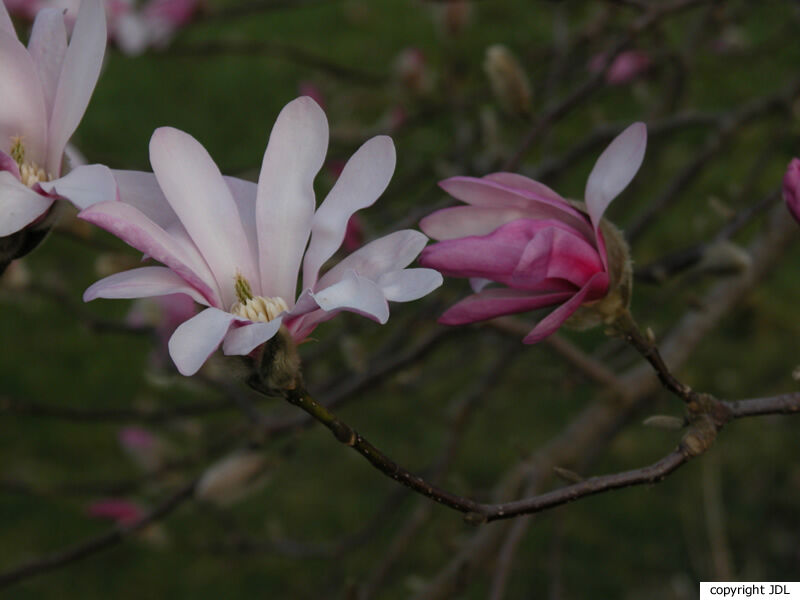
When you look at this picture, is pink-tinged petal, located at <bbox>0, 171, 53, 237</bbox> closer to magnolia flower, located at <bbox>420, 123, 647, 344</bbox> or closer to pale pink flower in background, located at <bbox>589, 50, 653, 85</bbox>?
magnolia flower, located at <bbox>420, 123, 647, 344</bbox>

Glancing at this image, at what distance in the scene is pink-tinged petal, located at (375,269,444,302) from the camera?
391 millimetres

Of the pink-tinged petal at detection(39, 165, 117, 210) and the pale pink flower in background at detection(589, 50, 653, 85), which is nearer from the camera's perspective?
the pink-tinged petal at detection(39, 165, 117, 210)

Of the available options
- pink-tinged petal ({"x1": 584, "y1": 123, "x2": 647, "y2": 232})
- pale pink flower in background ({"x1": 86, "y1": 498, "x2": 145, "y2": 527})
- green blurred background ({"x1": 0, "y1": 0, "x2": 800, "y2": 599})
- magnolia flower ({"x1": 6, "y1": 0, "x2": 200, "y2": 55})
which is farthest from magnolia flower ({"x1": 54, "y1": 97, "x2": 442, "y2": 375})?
pale pink flower in background ({"x1": 86, "y1": 498, "x2": 145, "y2": 527})

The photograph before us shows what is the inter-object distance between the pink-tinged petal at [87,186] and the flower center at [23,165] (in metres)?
0.07

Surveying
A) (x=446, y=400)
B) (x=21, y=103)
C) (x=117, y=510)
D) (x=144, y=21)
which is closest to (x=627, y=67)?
(x=446, y=400)

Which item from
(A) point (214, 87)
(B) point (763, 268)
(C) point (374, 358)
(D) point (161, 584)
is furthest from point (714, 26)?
(A) point (214, 87)

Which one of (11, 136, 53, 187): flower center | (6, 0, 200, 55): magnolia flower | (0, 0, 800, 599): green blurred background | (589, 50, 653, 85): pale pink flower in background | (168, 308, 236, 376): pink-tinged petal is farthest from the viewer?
(589, 50, 653, 85): pale pink flower in background

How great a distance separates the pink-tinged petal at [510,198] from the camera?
46 centimetres

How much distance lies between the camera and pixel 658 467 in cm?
48

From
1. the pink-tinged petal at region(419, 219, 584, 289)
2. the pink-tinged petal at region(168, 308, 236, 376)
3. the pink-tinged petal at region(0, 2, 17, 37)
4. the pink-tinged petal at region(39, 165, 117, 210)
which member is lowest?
the pink-tinged petal at region(419, 219, 584, 289)

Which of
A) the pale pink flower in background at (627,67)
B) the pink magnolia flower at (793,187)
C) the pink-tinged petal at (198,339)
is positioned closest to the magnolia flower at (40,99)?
the pink-tinged petal at (198,339)

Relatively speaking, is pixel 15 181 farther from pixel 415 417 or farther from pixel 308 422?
pixel 415 417

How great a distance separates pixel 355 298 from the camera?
384mm

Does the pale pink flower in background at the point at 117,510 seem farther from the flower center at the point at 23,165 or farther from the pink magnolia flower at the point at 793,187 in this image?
the pink magnolia flower at the point at 793,187
